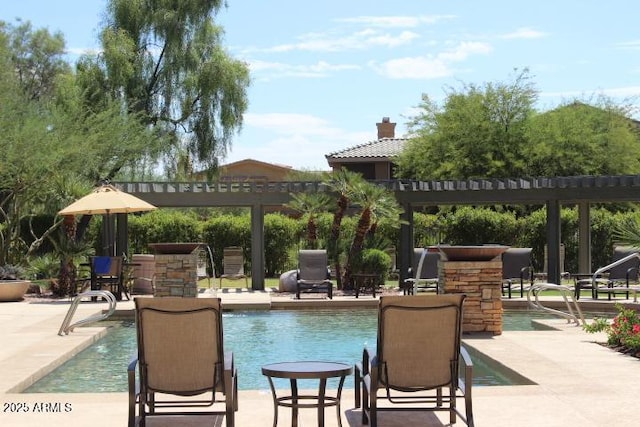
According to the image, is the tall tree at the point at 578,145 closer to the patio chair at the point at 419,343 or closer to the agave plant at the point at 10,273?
the agave plant at the point at 10,273

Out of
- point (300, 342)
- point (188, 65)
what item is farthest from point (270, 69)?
point (300, 342)

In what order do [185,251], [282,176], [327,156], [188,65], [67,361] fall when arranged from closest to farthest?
[67,361] → [185,251] → [188,65] → [327,156] → [282,176]

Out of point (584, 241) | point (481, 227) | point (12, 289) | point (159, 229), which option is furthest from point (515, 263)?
point (159, 229)

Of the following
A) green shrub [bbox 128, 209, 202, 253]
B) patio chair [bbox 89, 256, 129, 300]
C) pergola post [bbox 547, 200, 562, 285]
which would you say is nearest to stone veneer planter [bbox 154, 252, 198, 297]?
patio chair [bbox 89, 256, 129, 300]

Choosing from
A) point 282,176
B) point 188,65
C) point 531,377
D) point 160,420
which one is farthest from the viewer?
point 282,176

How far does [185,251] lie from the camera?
1623 centimetres

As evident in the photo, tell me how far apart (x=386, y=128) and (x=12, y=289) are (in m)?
31.5

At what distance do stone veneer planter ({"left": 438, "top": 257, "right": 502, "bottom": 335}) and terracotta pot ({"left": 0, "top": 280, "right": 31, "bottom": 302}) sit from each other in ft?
30.0

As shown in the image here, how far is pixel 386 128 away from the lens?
46219 mm

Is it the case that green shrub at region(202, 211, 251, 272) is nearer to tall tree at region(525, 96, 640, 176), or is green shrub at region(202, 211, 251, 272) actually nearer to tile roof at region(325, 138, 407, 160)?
tall tree at region(525, 96, 640, 176)

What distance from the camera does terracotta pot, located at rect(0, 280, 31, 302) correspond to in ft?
54.2

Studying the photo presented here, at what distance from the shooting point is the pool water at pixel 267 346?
8430mm

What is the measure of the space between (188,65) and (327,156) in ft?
45.2

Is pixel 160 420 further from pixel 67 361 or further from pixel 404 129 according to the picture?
pixel 404 129
